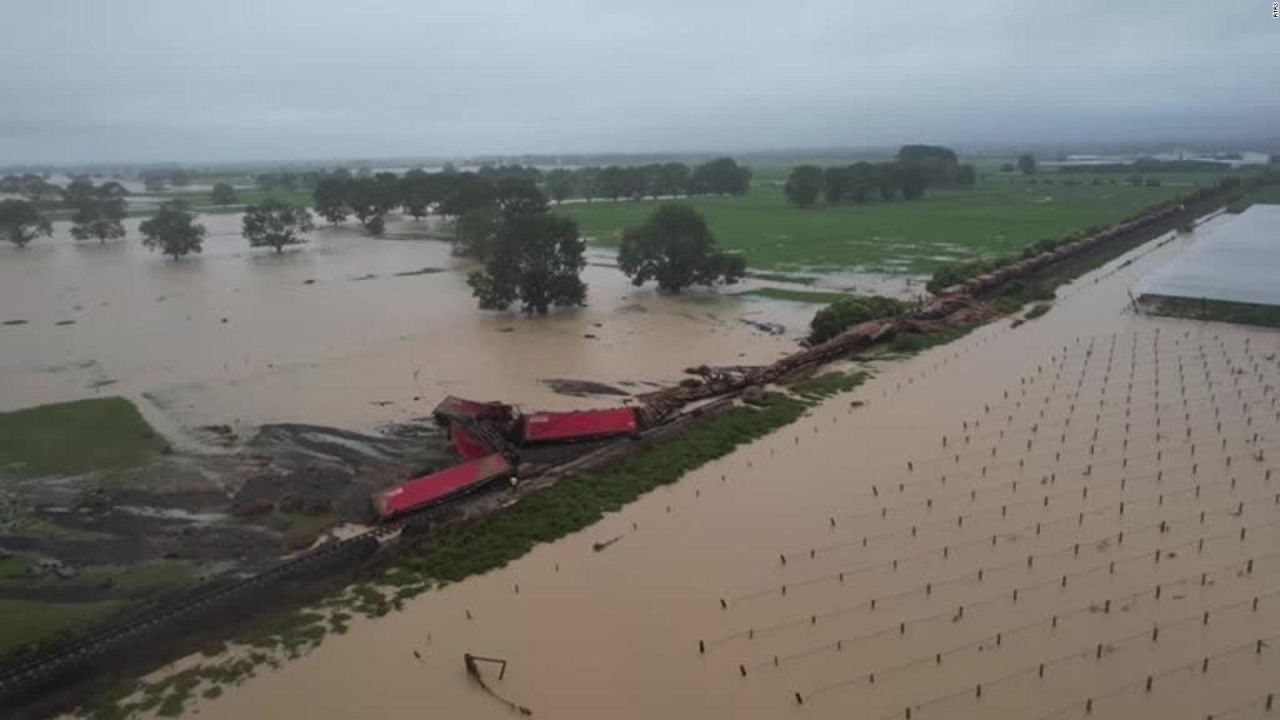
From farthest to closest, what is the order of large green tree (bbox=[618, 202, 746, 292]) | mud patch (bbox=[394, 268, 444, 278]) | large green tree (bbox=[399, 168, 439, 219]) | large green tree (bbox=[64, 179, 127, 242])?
large green tree (bbox=[399, 168, 439, 219]) < large green tree (bbox=[64, 179, 127, 242]) < mud patch (bbox=[394, 268, 444, 278]) < large green tree (bbox=[618, 202, 746, 292])

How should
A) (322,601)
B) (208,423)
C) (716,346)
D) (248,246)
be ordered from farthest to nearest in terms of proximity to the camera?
(248,246), (716,346), (208,423), (322,601)

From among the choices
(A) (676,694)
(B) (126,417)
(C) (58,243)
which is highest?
(C) (58,243)

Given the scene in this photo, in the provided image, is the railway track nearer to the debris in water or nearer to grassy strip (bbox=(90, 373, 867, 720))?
grassy strip (bbox=(90, 373, 867, 720))

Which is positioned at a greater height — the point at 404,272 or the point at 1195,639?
the point at 404,272

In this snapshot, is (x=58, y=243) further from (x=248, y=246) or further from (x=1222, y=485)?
(x=1222, y=485)

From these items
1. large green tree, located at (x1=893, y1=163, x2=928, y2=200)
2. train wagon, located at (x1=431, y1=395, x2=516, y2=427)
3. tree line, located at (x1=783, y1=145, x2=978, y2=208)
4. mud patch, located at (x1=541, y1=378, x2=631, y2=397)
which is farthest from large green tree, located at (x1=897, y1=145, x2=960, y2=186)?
train wagon, located at (x1=431, y1=395, x2=516, y2=427)

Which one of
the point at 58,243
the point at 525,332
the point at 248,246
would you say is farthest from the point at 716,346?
the point at 58,243

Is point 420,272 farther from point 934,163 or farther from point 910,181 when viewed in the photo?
point 934,163

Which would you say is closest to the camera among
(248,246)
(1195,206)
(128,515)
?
(128,515)
